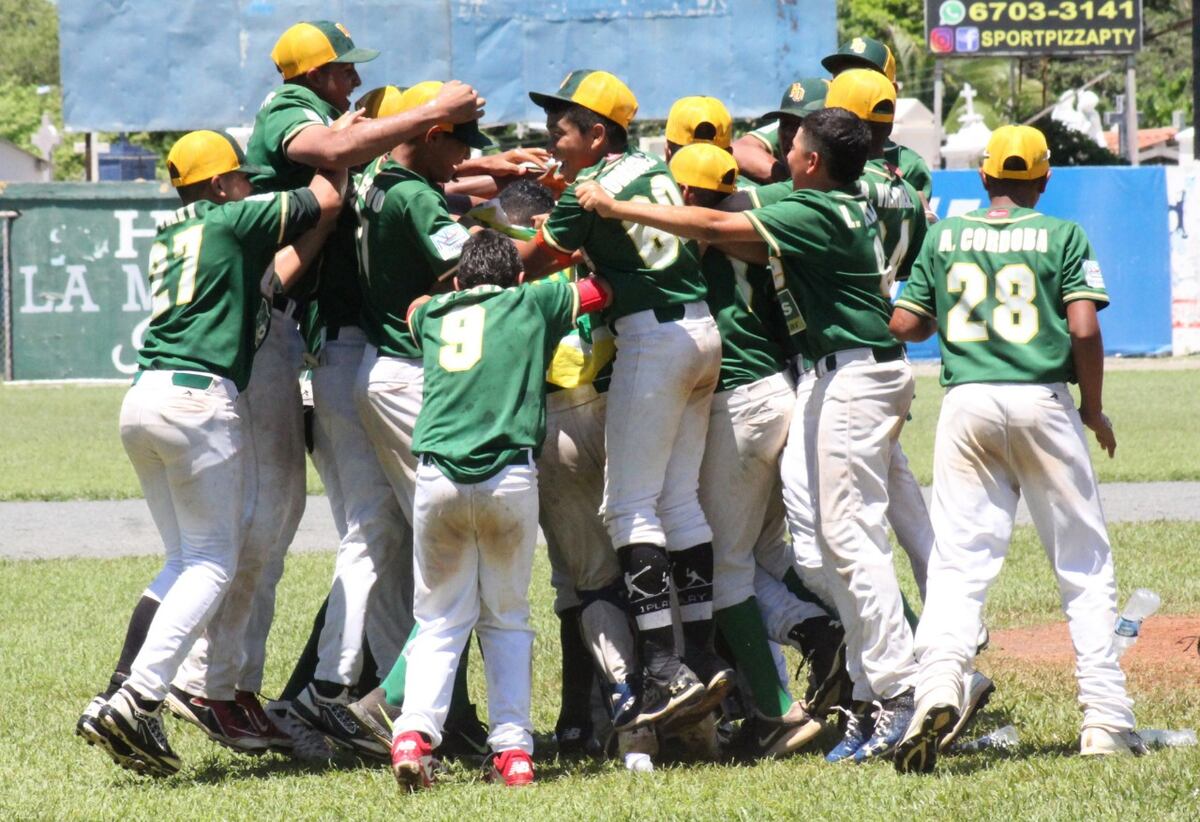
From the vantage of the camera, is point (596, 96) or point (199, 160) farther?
point (199, 160)

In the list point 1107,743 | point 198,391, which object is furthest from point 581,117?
point 1107,743

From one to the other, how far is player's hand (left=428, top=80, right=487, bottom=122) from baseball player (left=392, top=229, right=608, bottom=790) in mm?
458

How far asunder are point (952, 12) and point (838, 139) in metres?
26.8

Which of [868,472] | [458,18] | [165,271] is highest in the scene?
[458,18]

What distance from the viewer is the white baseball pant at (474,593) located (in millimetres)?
5391

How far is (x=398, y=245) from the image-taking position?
5.94 metres

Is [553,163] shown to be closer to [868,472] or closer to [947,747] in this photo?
[868,472]

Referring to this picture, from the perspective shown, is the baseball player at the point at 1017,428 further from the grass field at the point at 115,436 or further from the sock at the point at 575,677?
the grass field at the point at 115,436

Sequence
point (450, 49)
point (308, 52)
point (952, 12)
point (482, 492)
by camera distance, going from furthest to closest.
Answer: point (952, 12) → point (450, 49) → point (308, 52) → point (482, 492)

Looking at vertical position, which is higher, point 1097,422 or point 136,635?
point 1097,422

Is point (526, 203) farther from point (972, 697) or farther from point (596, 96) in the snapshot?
point (972, 697)

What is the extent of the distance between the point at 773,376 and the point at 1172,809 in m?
2.15

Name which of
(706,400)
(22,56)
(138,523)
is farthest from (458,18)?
(22,56)

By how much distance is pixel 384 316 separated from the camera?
19.9 feet
